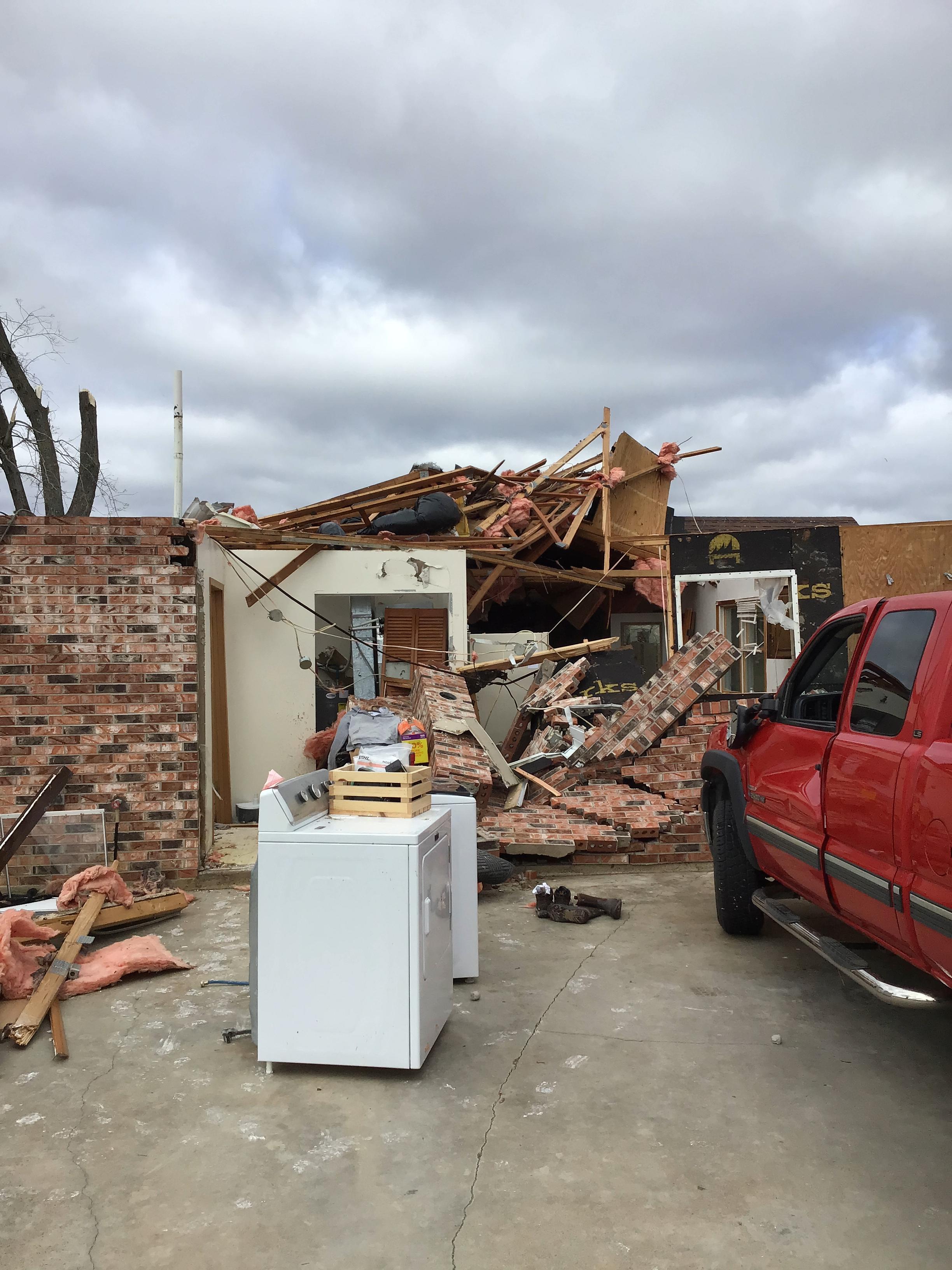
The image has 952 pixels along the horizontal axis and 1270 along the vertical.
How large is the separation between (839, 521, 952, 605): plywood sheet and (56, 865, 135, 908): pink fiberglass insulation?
8860 millimetres

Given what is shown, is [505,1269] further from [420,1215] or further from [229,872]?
[229,872]

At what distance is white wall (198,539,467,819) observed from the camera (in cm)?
1031

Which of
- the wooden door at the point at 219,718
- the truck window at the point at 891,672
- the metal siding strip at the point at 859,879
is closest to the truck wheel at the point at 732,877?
the metal siding strip at the point at 859,879

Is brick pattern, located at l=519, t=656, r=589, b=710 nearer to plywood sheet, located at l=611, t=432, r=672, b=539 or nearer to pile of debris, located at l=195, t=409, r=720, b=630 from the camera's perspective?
pile of debris, located at l=195, t=409, r=720, b=630

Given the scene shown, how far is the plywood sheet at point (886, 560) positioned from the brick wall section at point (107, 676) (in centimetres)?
806

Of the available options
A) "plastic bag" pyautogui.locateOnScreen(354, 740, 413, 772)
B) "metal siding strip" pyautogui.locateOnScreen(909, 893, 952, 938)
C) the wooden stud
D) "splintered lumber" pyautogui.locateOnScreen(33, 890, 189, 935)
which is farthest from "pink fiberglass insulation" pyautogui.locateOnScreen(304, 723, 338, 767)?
"metal siding strip" pyautogui.locateOnScreen(909, 893, 952, 938)

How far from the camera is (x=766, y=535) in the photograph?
451 inches

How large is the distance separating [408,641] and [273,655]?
5.74ft

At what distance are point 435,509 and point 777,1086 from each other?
28.9 feet

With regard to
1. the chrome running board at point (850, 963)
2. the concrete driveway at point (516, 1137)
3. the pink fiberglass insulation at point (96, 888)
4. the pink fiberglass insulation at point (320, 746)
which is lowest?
the concrete driveway at point (516, 1137)

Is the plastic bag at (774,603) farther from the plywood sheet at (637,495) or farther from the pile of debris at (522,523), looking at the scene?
the plywood sheet at (637,495)

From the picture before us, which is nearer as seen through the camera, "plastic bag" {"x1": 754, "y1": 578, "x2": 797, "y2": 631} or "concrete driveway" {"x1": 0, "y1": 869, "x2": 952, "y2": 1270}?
"concrete driveway" {"x1": 0, "y1": 869, "x2": 952, "y2": 1270}

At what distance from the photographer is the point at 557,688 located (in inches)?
425

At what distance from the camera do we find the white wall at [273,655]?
1031 cm
